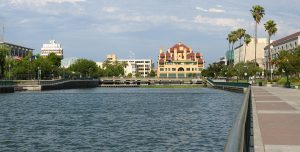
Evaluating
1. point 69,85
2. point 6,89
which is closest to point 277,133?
point 6,89

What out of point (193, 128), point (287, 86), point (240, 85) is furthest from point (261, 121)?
point (240, 85)

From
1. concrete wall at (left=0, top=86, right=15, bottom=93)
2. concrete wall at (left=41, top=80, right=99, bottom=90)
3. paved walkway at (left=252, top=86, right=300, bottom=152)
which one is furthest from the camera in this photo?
concrete wall at (left=41, top=80, right=99, bottom=90)

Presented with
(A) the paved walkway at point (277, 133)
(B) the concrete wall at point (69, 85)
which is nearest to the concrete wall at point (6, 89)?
(B) the concrete wall at point (69, 85)

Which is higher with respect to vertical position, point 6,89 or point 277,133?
point 6,89

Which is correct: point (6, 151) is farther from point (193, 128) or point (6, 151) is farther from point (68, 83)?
point (68, 83)

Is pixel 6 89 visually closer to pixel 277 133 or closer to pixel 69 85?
pixel 69 85

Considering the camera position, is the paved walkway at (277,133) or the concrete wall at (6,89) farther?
the concrete wall at (6,89)

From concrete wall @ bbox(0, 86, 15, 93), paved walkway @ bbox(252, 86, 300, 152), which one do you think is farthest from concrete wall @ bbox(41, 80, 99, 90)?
paved walkway @ bbox(252, 86, 300, 152)

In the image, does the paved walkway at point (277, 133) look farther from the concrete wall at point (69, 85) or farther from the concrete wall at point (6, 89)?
the concrete wall at point (69, 85)

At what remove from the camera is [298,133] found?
19.0 m

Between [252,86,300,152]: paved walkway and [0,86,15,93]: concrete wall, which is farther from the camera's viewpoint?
[0,86,15,93]: concrete wall

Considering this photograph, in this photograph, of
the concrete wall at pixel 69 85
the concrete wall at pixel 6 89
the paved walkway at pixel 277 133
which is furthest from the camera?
the concrete wall at pixel 69 85

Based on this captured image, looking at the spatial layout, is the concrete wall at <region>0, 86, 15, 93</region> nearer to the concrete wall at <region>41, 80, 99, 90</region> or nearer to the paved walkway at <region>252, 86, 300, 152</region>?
the concrete wall at <region>41, 80, 99, 90</region>

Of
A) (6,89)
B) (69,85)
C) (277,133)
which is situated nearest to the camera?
(277,133)
